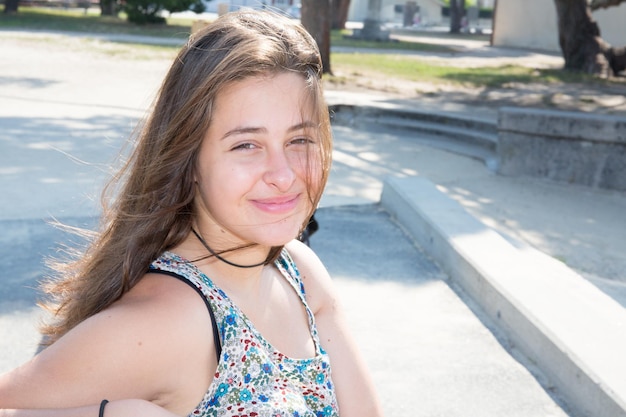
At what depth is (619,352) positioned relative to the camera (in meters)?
2.89

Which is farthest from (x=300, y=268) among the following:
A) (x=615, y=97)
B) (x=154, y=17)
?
(x=154, y=17)

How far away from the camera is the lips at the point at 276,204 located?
1703mm

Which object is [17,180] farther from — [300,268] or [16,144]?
[300,268]

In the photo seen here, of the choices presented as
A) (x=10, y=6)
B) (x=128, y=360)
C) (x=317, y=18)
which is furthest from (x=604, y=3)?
(x=10, y=6)

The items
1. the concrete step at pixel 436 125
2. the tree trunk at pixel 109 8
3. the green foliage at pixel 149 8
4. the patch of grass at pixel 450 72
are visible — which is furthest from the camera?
the tree trunk at pixel 109 8

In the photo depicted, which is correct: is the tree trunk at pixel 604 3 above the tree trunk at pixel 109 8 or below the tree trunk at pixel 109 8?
above

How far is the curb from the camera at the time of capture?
109 inches

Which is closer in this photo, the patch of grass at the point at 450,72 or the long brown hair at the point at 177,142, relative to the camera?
the long brown hair at the point at 177,142

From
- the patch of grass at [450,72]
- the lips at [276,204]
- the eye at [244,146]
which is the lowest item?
the patch of grass at [450,72]

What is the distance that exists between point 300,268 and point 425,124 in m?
8.71

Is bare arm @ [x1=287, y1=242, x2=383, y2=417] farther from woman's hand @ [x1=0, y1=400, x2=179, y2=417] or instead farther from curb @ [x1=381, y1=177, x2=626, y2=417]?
curb @ [x1=381, y1=177, x2=626, y2=417]

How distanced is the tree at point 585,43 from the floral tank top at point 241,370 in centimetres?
1717

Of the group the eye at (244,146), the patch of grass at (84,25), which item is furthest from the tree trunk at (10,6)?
the eye at (244,146)

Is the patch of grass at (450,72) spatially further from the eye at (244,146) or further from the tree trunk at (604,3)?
the eye at (244,146)
